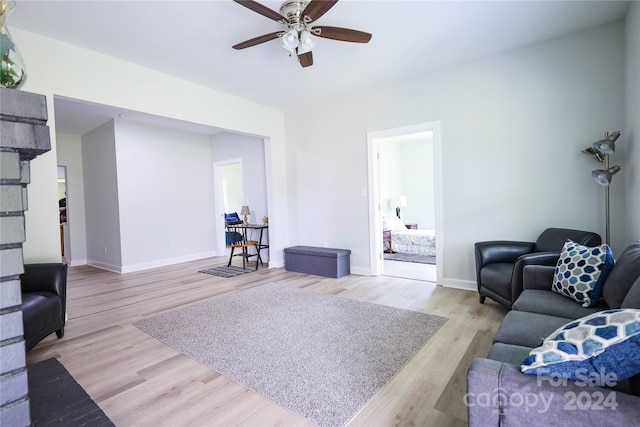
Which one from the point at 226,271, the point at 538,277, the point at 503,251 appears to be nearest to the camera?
the point at 538,277

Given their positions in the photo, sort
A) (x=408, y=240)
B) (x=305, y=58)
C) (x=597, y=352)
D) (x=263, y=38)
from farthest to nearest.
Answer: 1. (x=408, y=240)
2. (x=305, y=58)
3. (x=263, y=38)
4. (x=597, y=352)

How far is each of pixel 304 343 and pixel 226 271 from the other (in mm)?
3195

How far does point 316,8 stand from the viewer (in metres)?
2.26

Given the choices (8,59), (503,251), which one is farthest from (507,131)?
(8,59)

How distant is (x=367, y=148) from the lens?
4676 mm

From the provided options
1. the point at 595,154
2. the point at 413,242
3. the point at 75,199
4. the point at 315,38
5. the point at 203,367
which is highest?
the point at 315,38

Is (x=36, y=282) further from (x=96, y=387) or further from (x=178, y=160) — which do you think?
(x=178, y=160)

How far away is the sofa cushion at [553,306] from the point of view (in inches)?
72.5

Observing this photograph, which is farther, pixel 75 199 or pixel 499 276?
pixel 75 199

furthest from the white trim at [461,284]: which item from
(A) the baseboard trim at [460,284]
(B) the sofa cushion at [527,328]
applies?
(B) the sofa cushion at [527,328]

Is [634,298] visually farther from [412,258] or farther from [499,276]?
[412,258]

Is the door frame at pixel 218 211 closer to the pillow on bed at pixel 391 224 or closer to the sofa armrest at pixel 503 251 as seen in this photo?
the pillow on bed at pixel 391 224

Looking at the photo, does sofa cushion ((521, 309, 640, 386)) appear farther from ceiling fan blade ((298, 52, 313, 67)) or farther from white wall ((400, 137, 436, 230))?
white wall ((400, 137, 436, 230))

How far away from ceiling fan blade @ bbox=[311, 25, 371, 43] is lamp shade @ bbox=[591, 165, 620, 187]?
2.42 metres
